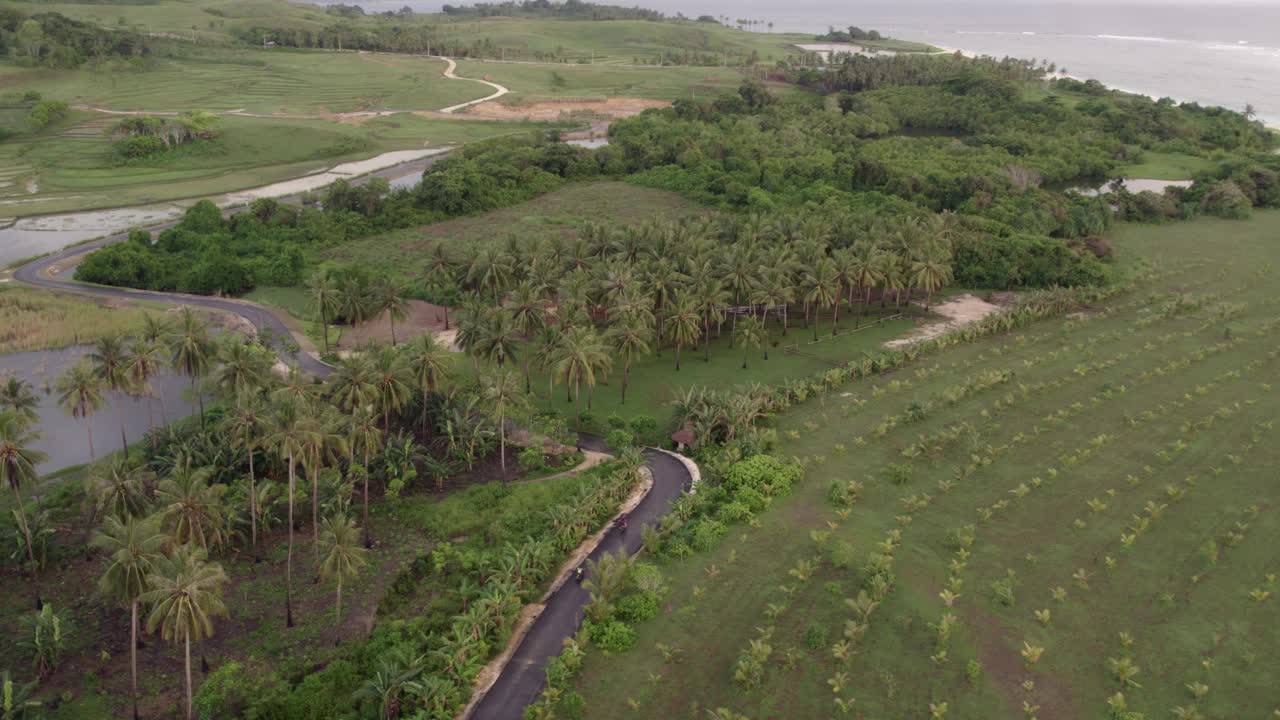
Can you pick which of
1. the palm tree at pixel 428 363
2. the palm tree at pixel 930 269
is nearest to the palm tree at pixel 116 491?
the palm tree at pixel 428 363

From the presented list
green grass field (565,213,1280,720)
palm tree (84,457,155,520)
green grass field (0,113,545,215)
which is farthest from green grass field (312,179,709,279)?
green grass field (565,213,1280,720)

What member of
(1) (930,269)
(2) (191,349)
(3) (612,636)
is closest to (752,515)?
(3) (612,636)

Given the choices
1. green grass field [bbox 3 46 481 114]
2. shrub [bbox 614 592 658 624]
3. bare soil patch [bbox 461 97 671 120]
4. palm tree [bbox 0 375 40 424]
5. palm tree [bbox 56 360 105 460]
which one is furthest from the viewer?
bare soil patch [bbox 461 97 671 120]

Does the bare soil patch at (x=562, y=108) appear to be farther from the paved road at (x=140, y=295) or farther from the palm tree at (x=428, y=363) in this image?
the palm tree at (x=428, y=363)

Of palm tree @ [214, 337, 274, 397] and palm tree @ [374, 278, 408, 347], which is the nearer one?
palm tree @ [214, 337, 274, 397]

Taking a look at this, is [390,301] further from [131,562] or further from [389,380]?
[131,562]

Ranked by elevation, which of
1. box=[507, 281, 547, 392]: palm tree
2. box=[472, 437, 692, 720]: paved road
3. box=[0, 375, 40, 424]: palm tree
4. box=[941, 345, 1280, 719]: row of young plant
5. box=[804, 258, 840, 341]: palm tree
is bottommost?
box=[472, 437, 692, 720]: paved road

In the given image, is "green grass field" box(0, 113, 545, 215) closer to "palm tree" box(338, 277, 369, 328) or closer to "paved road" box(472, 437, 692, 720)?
"palm tree" box(338, 277, 369, 328)
